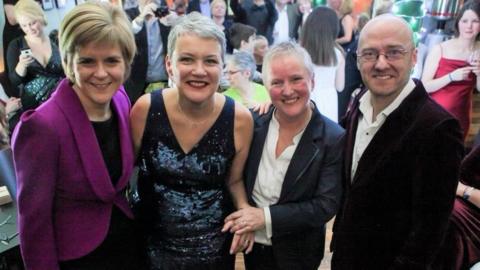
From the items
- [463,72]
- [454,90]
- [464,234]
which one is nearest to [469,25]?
[463,72]

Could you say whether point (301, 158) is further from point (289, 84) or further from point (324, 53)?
point (324, 53)

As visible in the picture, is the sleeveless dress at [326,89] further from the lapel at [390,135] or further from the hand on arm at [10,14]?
the hand on arm at [10,14]

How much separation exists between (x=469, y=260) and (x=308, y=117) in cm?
84

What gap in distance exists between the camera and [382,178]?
4.30ft

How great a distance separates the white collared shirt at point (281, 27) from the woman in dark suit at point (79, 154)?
3757 millimetres

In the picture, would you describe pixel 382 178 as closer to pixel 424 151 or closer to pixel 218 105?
pixel 424 151

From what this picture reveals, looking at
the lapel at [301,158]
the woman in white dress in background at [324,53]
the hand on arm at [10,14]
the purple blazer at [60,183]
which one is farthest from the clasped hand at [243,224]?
the hand on arm at [10,14]

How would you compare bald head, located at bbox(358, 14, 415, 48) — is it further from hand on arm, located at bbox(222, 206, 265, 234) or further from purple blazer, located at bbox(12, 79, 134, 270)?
purple blazer, located at bbox(12, 79, 134, 270)

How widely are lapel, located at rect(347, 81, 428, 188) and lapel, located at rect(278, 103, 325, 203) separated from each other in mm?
182

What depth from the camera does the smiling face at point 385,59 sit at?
1289mm

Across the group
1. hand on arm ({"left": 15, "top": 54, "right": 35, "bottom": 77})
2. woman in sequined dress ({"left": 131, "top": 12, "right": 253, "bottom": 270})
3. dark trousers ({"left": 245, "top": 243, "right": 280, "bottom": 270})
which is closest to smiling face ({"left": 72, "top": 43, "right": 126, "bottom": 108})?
woman in sequined dress ({"left": 131, "top": 12, "right": 253, "bottom": 270})

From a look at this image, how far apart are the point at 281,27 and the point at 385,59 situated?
380 centimetres

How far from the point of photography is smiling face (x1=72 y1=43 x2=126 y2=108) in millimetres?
1257

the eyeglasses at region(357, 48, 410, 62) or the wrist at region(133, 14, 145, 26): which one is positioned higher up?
the eyeglasses at region(357, 48, 410, 62)
